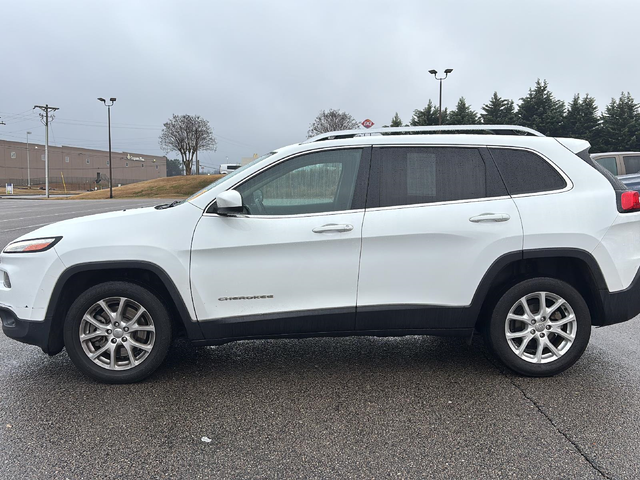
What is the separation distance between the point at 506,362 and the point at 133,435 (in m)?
2.67

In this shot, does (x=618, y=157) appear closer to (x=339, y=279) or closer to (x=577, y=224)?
(x=577, y=224)

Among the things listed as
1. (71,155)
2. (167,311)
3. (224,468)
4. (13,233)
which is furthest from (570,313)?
(71,155)

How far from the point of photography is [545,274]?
402 cm

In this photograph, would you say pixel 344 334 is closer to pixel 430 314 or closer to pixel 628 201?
pixel 430 314

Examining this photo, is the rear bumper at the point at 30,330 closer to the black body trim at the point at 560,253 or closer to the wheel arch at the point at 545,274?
the wheel arch at the point at 545,274

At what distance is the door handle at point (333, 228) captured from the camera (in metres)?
3.71

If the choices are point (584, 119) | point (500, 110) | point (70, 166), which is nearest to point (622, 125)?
point (584, 119)

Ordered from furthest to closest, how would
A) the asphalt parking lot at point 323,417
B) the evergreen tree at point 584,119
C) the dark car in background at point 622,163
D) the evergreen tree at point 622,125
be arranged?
the evergreen tree at point 584,119 < the evergreen tree at point 622,125 < the dark car in background at point 622,163 < the asphalt parking lot at point 323,417

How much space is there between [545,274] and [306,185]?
6.43ft

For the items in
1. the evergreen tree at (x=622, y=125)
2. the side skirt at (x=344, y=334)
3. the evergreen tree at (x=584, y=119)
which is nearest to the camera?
the side skirt at (x=344, y=334)

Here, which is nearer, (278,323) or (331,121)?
(278,323)

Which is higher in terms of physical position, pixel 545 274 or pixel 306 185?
pixel 306 185

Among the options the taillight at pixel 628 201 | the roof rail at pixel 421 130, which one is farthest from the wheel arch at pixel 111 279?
the taillight at pixel 628 201

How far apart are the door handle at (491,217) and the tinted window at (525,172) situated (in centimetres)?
21
